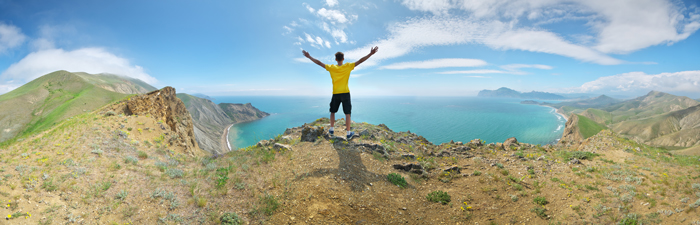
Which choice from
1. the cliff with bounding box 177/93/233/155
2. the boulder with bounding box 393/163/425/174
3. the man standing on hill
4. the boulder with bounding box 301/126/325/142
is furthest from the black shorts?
the cliff with bounding box 177/93/233/155

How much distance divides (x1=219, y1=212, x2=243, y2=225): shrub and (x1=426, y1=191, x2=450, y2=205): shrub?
5.45 metres

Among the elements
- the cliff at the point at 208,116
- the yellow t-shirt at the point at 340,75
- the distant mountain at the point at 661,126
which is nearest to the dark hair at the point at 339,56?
the yellow t-shirt at the point at 340,75

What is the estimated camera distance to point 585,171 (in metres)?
8.59

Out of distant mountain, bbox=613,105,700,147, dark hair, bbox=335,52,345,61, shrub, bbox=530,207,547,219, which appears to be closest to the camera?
shrub, bbox=530,207,547,219

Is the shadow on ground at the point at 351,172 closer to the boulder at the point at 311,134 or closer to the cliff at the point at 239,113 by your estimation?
the boulder at the point at 311,134

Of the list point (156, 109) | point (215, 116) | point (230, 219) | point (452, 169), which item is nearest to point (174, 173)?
point (230, 219)

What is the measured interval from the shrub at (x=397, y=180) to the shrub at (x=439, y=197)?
2.83 ft

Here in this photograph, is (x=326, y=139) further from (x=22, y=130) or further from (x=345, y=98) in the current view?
(x=22, y=130)

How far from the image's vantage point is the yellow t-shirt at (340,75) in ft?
24.3

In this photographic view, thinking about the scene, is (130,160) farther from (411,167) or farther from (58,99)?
(58,99)

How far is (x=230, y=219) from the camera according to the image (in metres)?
5.13

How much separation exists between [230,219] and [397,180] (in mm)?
Result: 5056

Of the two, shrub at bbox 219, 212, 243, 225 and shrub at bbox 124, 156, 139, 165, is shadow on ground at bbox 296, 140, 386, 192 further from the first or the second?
shrub at bbox 124, 156, 139, 165

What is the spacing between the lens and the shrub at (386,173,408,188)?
729cm
